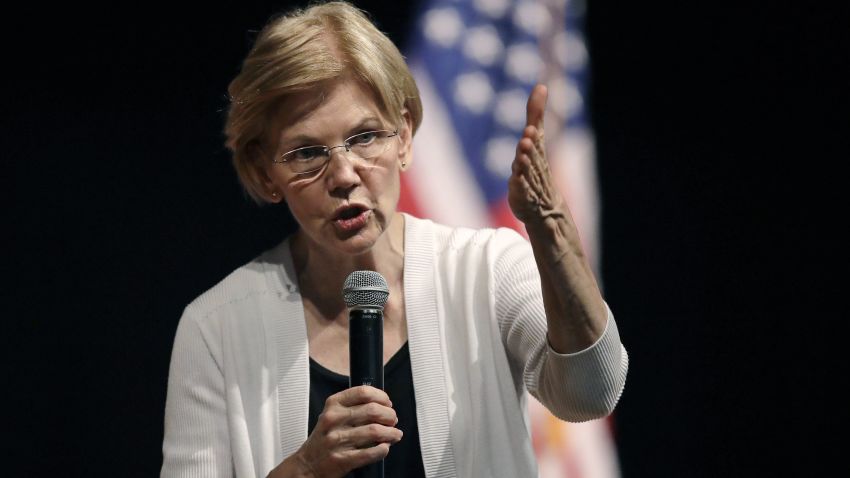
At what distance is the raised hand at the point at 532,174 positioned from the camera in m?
1.28

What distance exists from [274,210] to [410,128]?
80 centimetres

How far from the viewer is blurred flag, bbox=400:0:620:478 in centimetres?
254

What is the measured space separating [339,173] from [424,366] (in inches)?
14.8

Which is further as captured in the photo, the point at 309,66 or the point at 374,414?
the point at 309,66

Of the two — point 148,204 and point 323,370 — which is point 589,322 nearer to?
point 323,370

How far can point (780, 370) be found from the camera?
255 cm

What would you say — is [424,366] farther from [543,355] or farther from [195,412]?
[195,412]

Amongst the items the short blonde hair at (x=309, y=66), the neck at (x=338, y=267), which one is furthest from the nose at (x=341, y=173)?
the neck at (x=338, y=267)

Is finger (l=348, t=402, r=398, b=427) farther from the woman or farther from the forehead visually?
the forehead

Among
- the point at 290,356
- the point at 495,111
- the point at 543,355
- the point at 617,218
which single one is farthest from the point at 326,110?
the point at 617,218

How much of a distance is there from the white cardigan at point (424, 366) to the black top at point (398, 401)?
3 cm

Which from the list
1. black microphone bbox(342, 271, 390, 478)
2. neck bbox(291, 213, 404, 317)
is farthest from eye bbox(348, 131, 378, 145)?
black microphone bbox(342, 271, 390, 478)

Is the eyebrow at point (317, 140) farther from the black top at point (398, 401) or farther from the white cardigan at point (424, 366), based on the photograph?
the black top at point (398, 401)

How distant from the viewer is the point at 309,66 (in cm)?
162
